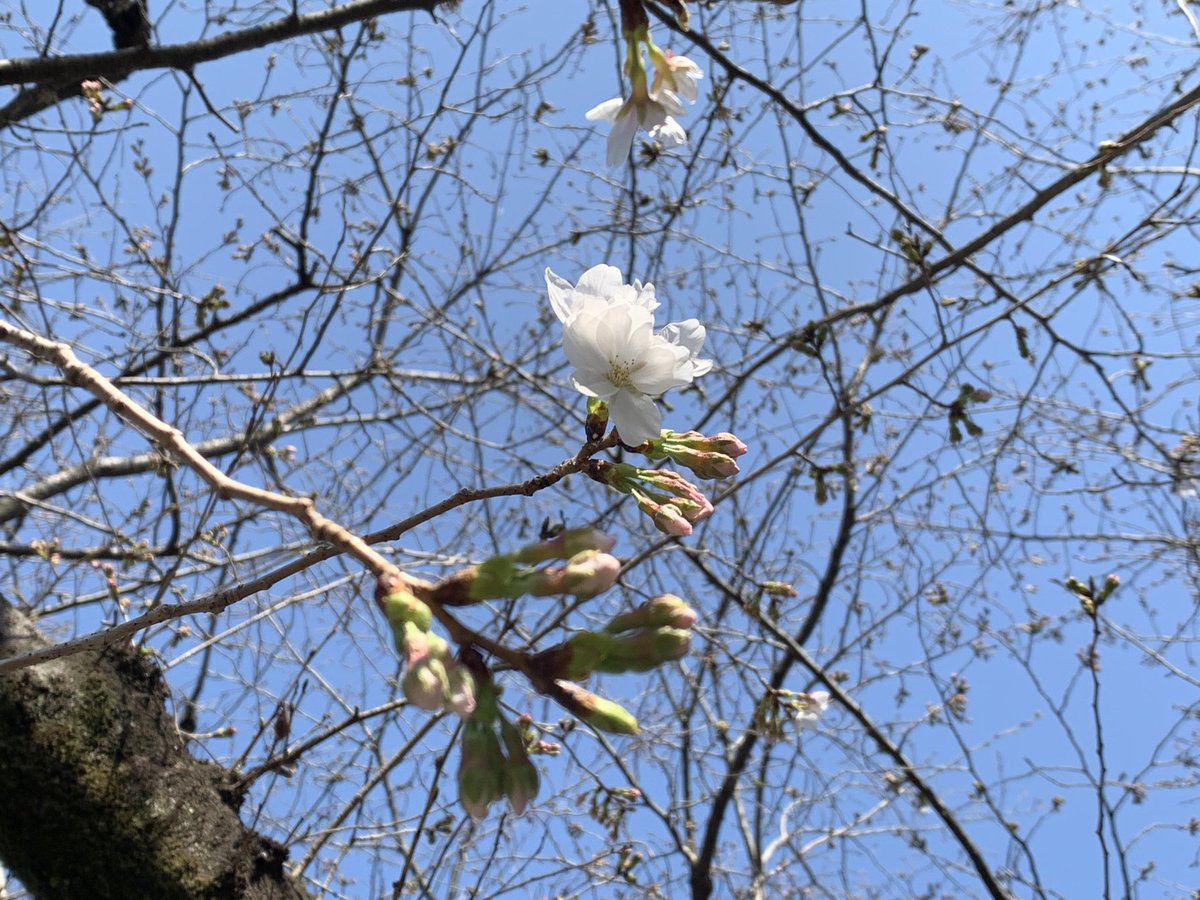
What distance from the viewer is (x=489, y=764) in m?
0.76

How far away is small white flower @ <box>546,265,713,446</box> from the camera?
1055 mm

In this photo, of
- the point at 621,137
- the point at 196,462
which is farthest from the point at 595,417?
the point at 621,137

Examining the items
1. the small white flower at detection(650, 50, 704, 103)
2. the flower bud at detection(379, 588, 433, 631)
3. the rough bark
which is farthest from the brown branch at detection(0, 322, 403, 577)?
the small white flower at detection(650, 50, 704, 103)

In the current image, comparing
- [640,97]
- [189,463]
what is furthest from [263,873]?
[640,97]

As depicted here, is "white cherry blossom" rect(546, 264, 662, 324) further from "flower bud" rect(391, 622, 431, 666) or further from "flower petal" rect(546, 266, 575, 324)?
"flower bud" rect(391, 622, 431, 666)

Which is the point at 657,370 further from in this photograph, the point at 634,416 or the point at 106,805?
the point at 106,805

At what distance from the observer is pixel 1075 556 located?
3.88m

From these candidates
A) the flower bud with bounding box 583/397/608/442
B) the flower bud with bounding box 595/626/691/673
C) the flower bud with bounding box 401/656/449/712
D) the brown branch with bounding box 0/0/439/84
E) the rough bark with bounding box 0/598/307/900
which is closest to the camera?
the flower bud with bounding box 401/656/449/712

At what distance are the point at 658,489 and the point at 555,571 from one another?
1.05 ft

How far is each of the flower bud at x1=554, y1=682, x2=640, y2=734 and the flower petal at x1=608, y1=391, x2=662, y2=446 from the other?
36 centimetres

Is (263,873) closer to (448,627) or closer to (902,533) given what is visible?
(448,627)

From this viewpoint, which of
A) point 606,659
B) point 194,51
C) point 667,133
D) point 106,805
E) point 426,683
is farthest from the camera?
point 194,51

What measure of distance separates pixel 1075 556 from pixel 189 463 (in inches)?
163

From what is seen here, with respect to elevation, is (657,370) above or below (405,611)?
above
